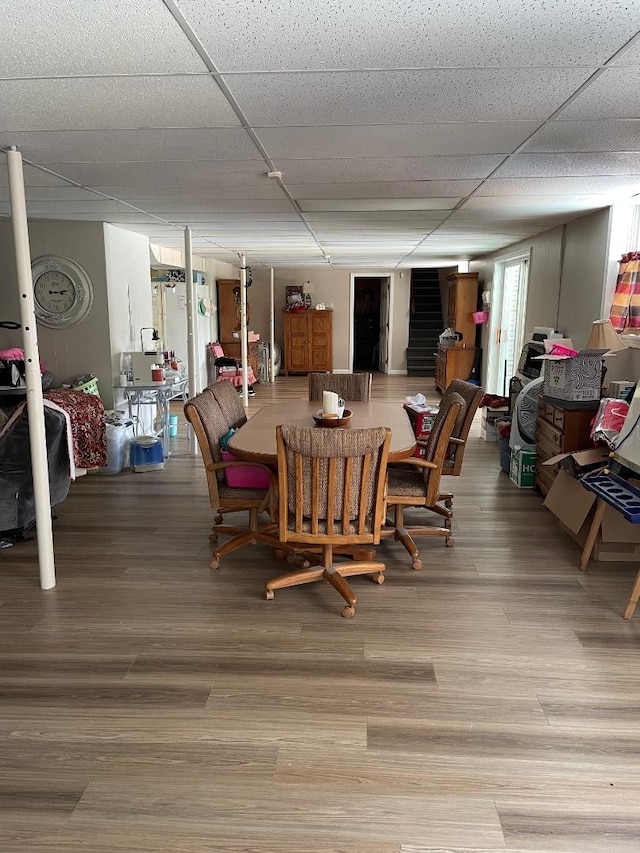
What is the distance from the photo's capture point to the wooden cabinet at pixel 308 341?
12656 millimetres

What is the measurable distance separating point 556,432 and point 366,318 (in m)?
11.4

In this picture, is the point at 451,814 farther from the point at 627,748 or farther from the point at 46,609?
the point at 46,609

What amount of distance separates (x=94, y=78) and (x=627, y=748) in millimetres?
2840

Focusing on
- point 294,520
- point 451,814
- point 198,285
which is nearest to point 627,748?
point 451,814

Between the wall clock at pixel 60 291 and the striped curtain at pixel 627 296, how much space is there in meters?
4.30

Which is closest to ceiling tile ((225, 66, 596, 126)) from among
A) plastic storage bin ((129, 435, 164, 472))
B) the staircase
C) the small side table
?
the small side table

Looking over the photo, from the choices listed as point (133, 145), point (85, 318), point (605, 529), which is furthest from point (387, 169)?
point (85, 318)

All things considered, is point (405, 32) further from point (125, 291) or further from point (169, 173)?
point (125, 291)

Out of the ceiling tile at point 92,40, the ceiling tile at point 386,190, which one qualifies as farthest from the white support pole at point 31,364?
the ceiling tile at point 386,190

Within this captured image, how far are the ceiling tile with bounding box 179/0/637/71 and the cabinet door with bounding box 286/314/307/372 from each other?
10721 mm

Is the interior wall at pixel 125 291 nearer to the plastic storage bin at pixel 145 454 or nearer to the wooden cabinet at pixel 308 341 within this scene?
the plastic storage bin at pixel 145 454

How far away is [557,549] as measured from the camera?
376 cm

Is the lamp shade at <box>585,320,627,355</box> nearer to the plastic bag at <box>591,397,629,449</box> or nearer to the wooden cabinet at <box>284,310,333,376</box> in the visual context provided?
the plastic bag at <box>591,397,629,449</box>

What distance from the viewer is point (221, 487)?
11.3ft
